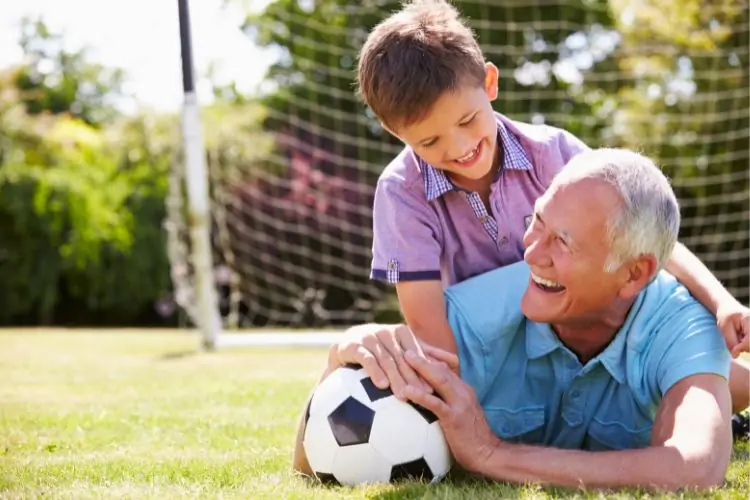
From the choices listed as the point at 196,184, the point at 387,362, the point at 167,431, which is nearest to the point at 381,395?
the point at 387,362

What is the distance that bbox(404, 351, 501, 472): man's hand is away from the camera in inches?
92.4

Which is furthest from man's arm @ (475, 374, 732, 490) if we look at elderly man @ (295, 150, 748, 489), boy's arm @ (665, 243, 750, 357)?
boy's arm @ (665, 243, 750, 357)

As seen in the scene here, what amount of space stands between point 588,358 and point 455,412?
1.52 ft

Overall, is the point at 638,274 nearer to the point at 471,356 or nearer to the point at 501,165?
the point at 471,356

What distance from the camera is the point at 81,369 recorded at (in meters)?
6.11

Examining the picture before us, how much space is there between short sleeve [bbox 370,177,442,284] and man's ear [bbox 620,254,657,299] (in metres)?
0.66

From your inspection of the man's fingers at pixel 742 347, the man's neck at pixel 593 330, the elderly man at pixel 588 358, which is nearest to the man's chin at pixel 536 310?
the elderly man at pixel 588 358

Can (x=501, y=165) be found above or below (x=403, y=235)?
above

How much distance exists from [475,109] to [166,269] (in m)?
9.90

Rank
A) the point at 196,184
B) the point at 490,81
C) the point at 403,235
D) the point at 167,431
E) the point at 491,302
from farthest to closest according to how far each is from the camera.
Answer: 1. the point at 196,184
2. the point at 167,431
3. the point at 490,81
4. the point at 403,235
5. the point at 491,302

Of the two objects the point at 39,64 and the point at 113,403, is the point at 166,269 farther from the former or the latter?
the point at 113,403

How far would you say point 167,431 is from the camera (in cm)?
354

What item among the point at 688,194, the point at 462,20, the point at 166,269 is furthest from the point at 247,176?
the point at 462,20

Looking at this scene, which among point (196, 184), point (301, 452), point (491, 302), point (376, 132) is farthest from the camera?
point (376, 132)
